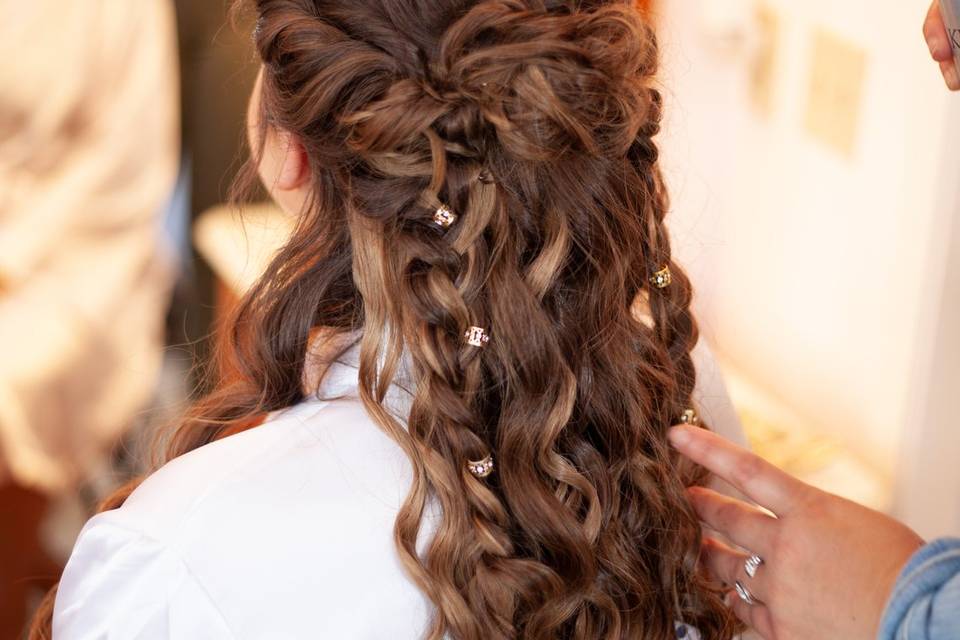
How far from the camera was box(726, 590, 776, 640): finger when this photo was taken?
2.89 feet

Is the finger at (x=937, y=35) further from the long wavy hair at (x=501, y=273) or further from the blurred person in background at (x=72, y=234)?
the blurred person in background at (x=72, y=234)

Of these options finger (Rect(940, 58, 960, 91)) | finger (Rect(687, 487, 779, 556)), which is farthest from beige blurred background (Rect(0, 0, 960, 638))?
finger (Rect(687, 487, 779, 556))

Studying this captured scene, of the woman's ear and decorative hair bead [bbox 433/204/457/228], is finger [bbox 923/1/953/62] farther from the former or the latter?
the woman's ear

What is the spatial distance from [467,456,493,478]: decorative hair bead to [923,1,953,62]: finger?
50 cm

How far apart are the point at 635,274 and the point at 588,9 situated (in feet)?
0.74

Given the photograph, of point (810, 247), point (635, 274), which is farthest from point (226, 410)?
point (810, 247)

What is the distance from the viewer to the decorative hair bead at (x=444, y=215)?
2.55 feet

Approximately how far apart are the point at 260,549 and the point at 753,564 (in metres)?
0.41

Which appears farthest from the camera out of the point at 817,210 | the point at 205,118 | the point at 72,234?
the point at 205,118

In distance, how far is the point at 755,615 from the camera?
0.90m

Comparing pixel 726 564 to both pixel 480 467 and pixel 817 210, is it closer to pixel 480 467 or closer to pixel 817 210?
pixel 480 467

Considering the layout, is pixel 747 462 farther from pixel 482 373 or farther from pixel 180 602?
pixel 180 602

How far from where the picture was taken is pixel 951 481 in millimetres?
1510

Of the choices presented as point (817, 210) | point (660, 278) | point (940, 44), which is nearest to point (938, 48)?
point (940, 44)
